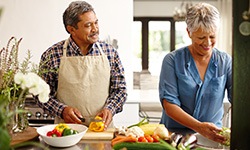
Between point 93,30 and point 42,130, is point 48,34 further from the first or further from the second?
point 42,130

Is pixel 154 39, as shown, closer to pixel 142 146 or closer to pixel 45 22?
pixel 45 22

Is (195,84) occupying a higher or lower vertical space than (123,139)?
higher

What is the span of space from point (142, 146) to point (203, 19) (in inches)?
27.7

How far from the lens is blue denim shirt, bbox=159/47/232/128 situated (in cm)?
193

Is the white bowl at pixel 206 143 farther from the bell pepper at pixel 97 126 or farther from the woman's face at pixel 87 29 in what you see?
the woman's face at pixel 87 29

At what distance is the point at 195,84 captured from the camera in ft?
6.36

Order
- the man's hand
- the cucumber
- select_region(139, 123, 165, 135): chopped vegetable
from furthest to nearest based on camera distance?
the man's hand → select_region(139, 123, 165, 135): chopped vegetable → the cucumber

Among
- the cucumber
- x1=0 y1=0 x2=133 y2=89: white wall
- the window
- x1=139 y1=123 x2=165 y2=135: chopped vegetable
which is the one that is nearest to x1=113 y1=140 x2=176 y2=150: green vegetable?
the cucumber

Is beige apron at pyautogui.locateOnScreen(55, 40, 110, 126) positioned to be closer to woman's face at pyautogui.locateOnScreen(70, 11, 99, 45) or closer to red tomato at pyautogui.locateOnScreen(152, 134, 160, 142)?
woman's face at pyautogui.locateOnScreen(70, 11, 99, 45)

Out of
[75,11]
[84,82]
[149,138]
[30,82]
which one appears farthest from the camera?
[84,82]

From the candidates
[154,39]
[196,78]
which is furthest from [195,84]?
[154,39]

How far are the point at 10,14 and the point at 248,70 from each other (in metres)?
2.91

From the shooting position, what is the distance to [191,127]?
1.82 m

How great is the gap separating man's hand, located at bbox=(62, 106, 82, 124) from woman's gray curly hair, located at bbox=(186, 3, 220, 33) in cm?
71
